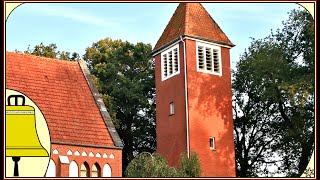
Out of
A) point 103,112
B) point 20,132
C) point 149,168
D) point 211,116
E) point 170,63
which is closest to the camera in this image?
point 20,132

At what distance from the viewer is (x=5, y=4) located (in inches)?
515

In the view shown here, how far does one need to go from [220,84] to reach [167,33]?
450 centimetres

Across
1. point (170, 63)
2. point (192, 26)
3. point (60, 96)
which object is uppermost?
point (192, 26)

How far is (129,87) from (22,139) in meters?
26.7

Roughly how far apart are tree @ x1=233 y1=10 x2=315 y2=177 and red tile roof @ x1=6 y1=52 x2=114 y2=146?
35.6 feet

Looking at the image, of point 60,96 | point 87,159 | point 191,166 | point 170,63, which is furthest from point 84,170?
point 170,63

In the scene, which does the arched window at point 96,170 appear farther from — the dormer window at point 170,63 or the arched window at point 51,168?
the dormer window at point 170,63

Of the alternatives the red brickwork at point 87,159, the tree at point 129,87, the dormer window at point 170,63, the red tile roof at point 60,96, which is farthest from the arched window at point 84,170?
the tree at point 129,87

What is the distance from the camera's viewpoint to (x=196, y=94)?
3344 cm

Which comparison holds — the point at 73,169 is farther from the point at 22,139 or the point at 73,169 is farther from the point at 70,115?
the point at 22,139

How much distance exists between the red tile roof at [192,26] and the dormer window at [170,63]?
64 centimetres

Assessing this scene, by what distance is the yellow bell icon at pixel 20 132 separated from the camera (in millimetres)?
15216

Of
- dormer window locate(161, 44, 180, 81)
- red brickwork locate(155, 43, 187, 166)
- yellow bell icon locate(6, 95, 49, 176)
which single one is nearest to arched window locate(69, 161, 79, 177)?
yellow bell icon locate(6, 95, 49, 176)

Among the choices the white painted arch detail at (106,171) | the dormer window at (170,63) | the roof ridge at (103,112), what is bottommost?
the white painted arch detail at (106,171)
